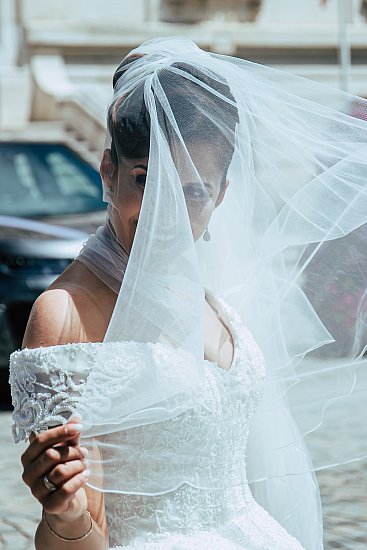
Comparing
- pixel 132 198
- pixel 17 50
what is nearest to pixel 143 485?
pixel 132 198

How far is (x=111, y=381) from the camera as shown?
199cm

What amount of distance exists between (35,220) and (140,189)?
20.3 ft

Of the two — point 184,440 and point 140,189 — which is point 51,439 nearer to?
point 184,440

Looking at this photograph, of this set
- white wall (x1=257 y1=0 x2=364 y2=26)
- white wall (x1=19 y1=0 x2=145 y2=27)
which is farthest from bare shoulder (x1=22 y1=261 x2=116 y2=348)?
white wall (x1=257 y1=0 x2=364 y2=26)

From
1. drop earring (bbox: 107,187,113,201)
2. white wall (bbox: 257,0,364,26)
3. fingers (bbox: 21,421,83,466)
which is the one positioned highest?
drop earring (bbox: 107,187,113,201)

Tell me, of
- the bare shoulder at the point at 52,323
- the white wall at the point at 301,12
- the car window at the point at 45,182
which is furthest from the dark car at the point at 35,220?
the white wall at the point at 301,12

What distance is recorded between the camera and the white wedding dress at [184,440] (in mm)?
1950

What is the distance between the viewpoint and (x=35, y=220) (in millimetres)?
8242

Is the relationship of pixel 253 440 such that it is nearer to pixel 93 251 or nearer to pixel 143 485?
pixel 143 485

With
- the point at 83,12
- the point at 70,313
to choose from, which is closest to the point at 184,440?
the point at 70,313

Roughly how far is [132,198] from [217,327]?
Answer: 0.33 metres

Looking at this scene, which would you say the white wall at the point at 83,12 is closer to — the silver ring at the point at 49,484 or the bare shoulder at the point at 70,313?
the bare shoulder at the point at 70,313

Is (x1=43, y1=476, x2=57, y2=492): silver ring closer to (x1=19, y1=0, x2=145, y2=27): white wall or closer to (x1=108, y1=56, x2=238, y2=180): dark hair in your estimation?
(x1=108, y1=56, x2=238, y2=180): dark hair

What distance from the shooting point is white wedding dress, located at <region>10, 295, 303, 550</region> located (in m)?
1.95
